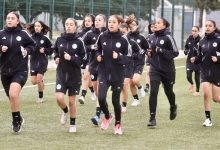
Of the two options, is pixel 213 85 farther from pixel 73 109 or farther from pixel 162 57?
pixel 73 109

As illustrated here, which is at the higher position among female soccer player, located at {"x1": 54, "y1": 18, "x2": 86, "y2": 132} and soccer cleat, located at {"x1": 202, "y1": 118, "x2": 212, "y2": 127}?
female soccer player, located at {"x1": 54, "y1": 18, "x2": 86, "y2": 132}

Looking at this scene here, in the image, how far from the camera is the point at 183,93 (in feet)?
62.9

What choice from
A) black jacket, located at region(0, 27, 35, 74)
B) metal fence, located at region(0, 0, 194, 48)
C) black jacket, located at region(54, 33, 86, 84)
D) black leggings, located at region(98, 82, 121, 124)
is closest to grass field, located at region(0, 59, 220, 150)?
black leggings, located at region(98, 82, 121, 124)

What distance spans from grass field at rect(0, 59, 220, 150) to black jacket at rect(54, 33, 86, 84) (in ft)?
3.27

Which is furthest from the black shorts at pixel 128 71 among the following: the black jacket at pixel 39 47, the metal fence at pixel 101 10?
the metal fence at pixel 101 10

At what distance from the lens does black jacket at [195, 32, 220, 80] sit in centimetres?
1187

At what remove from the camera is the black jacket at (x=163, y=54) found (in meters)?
11.7

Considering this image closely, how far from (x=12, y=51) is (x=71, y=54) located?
1.01 meters

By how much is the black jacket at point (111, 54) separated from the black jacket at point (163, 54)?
1050 mm

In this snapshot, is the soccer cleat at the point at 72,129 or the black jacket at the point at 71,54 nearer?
the black jacket at the point at 71,54

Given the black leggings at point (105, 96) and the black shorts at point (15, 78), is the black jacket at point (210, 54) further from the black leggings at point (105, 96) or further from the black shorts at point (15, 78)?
the black shorts at point (15, 78)

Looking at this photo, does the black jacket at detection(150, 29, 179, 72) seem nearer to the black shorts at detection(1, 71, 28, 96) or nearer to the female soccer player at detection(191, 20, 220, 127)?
the female soccer player at detection(191, 20, 220, 127)

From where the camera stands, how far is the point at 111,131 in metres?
11.3

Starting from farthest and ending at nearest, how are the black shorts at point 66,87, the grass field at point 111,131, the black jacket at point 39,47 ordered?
the black jacket at point 39,47 < the black shorts at point 66,87 < the grass field at point 111,131
